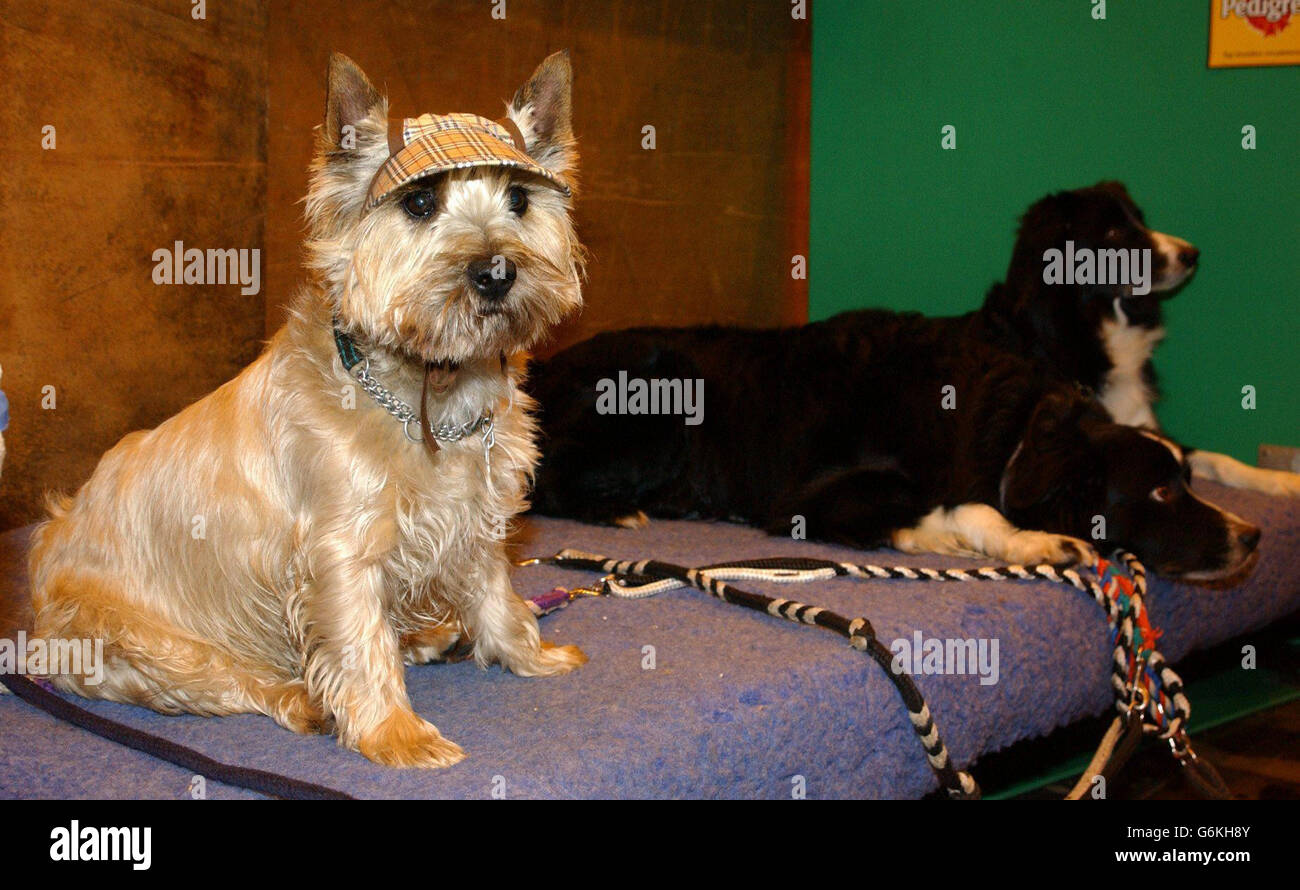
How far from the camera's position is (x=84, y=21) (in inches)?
130

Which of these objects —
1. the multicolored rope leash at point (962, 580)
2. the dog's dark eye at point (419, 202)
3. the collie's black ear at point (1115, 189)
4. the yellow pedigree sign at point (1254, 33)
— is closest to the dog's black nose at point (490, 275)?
the dog's dark eye at point (419, 202)

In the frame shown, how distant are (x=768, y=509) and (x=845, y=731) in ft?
5.82

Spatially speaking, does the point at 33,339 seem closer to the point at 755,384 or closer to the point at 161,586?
the point at 161,586

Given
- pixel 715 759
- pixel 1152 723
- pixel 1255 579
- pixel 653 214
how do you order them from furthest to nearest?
pixel 653 214 < pixel 1255 579 < pixel 1152 723 < pixel 715 759

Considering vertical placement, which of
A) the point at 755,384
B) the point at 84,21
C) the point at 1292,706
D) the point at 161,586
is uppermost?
the point at 84,21

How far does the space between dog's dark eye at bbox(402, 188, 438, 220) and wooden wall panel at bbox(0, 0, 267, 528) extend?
189cm

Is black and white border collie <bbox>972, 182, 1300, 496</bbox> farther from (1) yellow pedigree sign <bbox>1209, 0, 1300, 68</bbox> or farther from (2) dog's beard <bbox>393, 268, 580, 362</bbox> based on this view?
(2) dog's beard <bbox>393, 268, 580, 362</bbox>

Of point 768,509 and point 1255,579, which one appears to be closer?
point 1255,579

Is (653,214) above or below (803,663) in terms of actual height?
above

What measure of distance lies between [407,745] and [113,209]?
7.43ft

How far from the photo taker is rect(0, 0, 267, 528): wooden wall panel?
3268mm

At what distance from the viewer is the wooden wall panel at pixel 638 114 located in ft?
12.6

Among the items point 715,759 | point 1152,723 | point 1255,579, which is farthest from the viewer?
point 1255,579

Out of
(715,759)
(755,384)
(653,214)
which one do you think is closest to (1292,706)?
(755,384)
